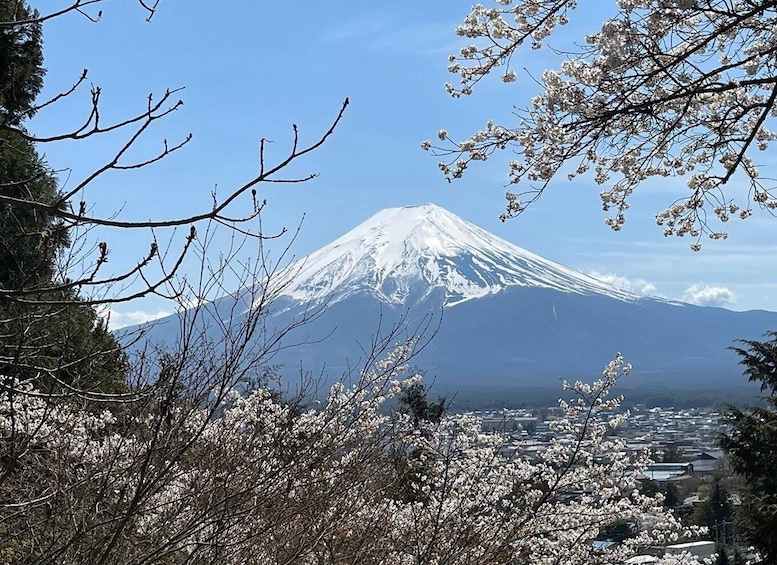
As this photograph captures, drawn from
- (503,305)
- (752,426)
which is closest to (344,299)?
(503,305)

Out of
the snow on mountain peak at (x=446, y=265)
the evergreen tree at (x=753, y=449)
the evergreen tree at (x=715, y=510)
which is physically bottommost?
the evergreen tree at (x=715, y=510)

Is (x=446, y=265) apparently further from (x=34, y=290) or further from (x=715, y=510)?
(x=34, y=290)

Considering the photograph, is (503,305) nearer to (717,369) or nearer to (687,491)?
(717,369)

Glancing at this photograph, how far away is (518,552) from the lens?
5.49 metres

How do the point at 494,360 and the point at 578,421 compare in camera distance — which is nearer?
the point at 578,421

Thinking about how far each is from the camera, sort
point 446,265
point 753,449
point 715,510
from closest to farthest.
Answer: point 753,449, point 715,510, point 446,265

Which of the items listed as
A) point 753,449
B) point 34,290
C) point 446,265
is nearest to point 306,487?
point 34,290

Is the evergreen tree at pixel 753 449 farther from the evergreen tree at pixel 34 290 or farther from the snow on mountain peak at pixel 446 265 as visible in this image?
the snow on mountain peak at pixel 446 265

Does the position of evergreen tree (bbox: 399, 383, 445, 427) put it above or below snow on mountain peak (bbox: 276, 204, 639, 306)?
below

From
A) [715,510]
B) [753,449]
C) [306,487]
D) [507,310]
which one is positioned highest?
[507,310]

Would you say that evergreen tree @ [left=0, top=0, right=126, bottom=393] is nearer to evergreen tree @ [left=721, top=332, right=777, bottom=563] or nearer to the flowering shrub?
the flowering shrub

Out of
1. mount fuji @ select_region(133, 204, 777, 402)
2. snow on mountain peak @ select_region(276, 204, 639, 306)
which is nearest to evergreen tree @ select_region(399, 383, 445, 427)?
mount fuji @ select_region(133, 204, 777, 402)

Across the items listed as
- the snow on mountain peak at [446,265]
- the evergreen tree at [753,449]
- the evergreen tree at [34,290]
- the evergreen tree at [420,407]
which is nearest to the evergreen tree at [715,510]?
the evergreen tree at [753,449]

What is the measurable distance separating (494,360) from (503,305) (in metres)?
30.1
